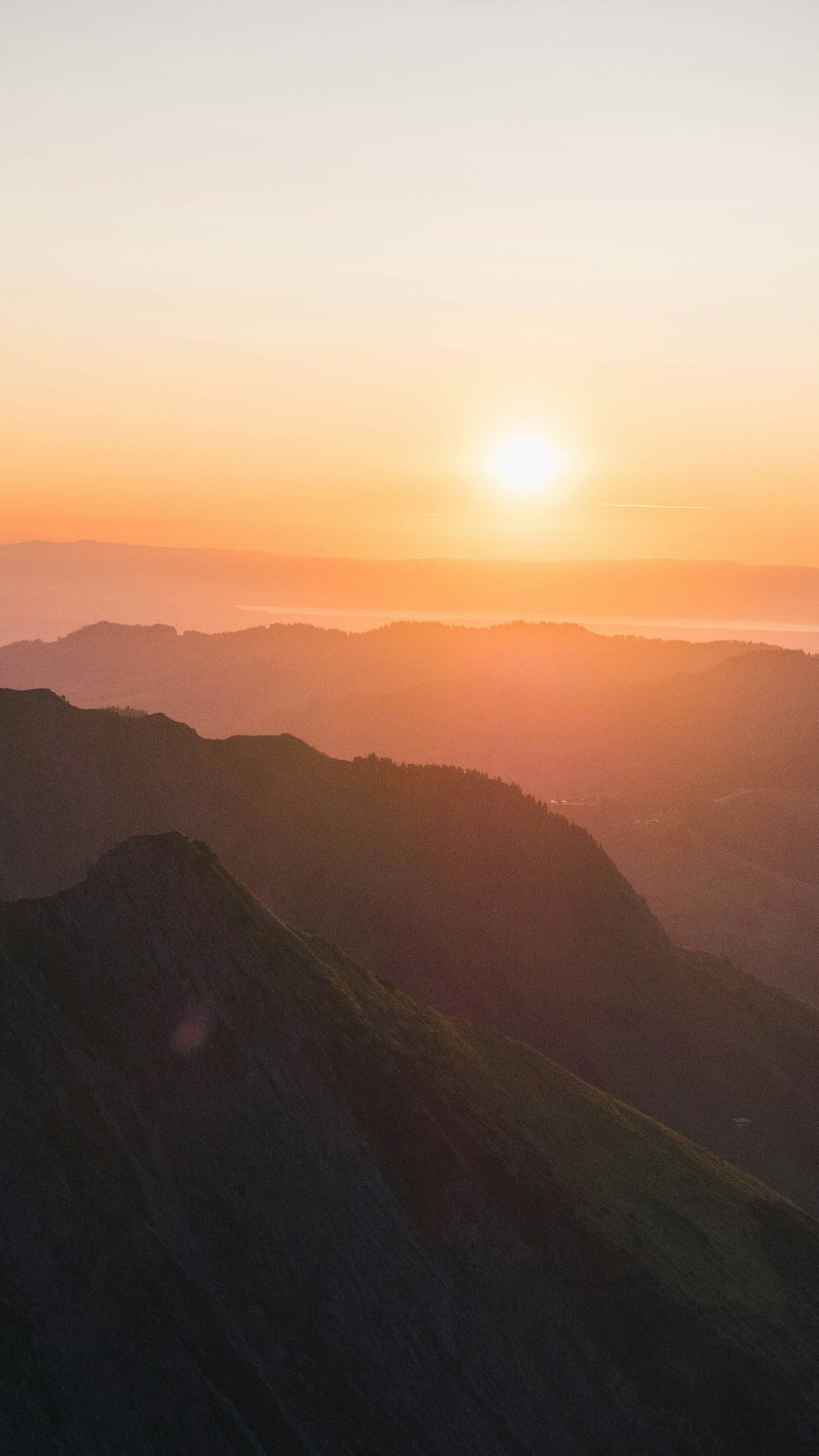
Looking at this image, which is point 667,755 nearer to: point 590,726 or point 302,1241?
point 590,726

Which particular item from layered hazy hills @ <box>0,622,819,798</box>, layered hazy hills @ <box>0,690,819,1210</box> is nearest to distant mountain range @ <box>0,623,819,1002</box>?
layered hazy hills @ <box>0,622,819,798</box>

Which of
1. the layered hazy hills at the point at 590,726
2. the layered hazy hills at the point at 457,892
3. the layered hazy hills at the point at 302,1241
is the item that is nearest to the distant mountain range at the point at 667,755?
the layered hazy hills at the point at 590,726

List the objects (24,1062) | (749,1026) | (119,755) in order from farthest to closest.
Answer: (119,755)
(749,1026)
(24,1062)

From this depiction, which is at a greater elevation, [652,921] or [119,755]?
[119,755]

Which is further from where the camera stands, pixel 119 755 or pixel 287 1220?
pixel 119 755

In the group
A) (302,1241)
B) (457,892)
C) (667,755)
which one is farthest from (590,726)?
(302,1241)

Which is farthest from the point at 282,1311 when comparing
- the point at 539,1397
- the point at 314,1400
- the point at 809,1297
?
the point at 809,1297

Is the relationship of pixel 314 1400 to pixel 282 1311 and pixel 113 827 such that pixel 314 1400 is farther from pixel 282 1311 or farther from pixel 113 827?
pixel 113 827

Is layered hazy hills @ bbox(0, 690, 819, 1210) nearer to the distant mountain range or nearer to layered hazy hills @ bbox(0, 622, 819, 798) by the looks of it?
the distant mountain range
